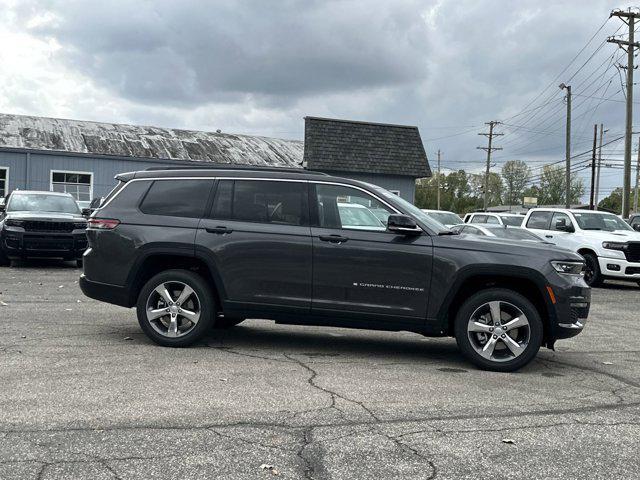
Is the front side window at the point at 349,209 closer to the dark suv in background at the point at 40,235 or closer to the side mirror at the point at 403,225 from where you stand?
the side mirror at the point at 403,225

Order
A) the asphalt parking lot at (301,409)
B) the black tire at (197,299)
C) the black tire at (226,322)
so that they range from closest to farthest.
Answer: the asphalt parking lot at (301,409), the black tire at (197,299), the black tire at (226,322)

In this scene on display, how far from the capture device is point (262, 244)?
22.9ft

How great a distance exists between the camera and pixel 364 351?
744 centimetres

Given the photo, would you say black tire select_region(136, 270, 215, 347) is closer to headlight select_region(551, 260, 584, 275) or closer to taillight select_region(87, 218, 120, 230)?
taillight select_region(87, 218, 120, 230)

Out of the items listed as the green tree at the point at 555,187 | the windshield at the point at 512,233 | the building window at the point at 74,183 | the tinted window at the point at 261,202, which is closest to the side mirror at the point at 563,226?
the windshield at the point at 512,233

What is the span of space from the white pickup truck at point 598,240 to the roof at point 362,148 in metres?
13.7

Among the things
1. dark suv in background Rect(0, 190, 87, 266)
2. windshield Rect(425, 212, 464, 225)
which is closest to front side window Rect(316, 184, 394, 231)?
dark suv in background Rect(0, 190, 87, 266)

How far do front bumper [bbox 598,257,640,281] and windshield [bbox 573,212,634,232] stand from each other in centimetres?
132

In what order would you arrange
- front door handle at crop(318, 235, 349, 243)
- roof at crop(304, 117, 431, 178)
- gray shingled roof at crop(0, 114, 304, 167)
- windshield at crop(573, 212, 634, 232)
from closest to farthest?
front door handle at crop(318, 235, 349, 243) < windshield at crop(573, 212, 634, 232) < gray shingled roof at crop(0, 114, 304, 167) < roof at crop(304, 117, 431, 178)

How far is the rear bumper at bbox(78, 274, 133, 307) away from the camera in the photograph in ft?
23.9

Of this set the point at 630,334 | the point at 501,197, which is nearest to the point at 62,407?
the point at 630,334

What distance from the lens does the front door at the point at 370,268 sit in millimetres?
6715

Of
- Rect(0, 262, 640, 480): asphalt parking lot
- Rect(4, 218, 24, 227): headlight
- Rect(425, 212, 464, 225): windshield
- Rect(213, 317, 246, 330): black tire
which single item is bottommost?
Rect(0, 262, 640, 480): asphalt parking lot

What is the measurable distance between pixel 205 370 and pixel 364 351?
1.91 meters
